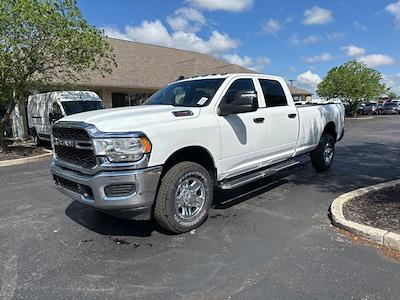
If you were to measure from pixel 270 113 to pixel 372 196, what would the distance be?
2087 millimetres

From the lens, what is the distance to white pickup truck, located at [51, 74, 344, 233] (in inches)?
161

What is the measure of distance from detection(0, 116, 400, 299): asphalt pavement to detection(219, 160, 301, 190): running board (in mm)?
479

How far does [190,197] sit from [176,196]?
254mm

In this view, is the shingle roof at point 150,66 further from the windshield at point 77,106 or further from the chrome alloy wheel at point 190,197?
the chrome alloy wheel at point 190,197

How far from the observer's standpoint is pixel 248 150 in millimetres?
5582

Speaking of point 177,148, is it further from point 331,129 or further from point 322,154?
point 331,129

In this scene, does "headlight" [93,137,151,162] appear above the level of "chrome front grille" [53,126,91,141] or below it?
below

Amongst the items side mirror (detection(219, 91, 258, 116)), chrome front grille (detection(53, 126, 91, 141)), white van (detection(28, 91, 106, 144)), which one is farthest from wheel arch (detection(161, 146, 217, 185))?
white van (detection(28, 91, 106, 144))

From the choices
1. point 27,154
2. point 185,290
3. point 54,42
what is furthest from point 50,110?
point 185,290

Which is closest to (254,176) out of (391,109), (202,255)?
(202,255)

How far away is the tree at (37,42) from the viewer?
36.7 feet

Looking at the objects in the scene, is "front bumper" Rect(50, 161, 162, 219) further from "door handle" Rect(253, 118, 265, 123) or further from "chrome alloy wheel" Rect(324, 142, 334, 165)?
"chrome alloy wheel" Rect(324, 142, 334, 165)

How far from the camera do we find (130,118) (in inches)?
170

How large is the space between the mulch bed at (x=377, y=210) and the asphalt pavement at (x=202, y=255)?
1.26 feet
